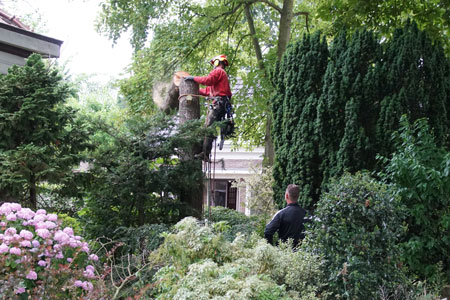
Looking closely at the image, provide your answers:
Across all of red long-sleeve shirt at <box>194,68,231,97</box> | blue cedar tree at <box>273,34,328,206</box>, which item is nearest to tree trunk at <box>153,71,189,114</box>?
red long-sleeve shirt at <box>194,68,231,97</box>

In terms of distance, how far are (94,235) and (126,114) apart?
29.1 ft

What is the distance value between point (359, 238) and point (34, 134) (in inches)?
193

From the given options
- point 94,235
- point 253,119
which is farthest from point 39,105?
point 253,119

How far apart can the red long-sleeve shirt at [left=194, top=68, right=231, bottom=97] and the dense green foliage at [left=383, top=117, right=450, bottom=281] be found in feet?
11.3

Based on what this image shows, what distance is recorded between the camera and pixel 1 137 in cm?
745

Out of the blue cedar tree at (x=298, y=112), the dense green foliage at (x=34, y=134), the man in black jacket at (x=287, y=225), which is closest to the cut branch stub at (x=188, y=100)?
the blue cedar tree at (x=298, y=112)

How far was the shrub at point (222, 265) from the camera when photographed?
465 centimetres

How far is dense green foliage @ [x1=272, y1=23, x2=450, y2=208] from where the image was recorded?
787cm

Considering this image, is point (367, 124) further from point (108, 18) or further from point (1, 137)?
point (108, 18)

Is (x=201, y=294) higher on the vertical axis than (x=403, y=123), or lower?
lower

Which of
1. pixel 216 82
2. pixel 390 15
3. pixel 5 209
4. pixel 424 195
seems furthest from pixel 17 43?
pixel 390 15

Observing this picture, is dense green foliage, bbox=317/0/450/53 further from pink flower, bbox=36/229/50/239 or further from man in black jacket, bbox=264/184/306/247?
pink flower, bbox=36/229/50/239

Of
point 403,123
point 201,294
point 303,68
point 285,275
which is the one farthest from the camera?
point 303,68

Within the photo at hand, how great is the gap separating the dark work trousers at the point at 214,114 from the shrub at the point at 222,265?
4032mm
